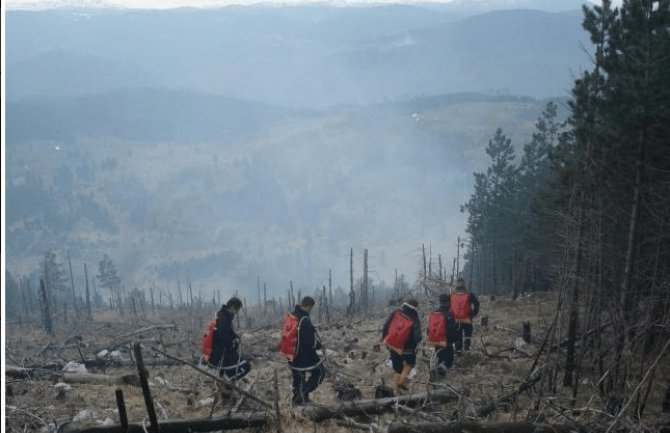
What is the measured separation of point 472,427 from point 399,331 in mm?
3915

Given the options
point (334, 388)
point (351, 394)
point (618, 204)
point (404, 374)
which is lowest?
point (334, 388)

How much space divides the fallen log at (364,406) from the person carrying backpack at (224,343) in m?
2.20

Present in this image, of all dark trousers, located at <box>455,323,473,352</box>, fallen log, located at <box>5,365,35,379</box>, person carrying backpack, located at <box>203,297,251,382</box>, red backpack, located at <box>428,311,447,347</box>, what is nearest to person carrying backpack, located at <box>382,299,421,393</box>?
red backpack, located at <box>428,311,447,347</box>

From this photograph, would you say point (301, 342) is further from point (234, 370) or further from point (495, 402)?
point (495, 402)

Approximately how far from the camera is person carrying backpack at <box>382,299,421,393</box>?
33.4ft

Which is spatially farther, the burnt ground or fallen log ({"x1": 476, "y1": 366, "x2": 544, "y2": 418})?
fallen log ({"x1": 476, "y1": 366, "x2": 544, "y2": 418})

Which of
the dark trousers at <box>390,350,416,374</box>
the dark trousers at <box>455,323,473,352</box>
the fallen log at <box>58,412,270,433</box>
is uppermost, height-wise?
the fallen log at <box>58,412,270,433</box>

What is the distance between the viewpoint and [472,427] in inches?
251

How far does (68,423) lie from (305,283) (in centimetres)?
14979

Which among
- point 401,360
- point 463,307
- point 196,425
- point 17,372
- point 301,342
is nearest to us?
point 196,425

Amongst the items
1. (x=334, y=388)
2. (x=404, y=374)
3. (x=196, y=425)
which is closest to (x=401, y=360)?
(x=404, y=374)

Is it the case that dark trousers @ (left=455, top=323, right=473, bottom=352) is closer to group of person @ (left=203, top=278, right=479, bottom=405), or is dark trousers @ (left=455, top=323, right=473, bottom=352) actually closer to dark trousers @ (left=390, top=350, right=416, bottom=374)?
group of person @ (left=203, top=278, right=479, bottom=405)

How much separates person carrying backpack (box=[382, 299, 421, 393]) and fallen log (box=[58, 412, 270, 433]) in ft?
12.1

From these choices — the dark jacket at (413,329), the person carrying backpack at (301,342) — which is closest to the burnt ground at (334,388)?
the person carrying backpack at (301,342)
